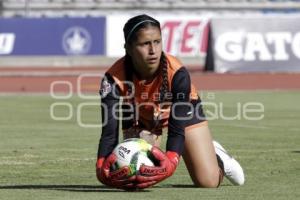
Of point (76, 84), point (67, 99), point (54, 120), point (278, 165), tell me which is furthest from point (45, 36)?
point (278, 165)

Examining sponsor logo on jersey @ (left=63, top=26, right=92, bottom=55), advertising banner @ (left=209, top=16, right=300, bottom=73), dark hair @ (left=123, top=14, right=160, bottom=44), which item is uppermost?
dark hair @ (left=123, top=14, right=160, bottom=44)

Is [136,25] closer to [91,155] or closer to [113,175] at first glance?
[113,175]

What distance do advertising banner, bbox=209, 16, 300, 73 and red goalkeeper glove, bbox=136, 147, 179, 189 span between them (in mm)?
23406

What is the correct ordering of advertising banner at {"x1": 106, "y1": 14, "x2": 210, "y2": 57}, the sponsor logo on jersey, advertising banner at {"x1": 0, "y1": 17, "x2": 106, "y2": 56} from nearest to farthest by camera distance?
advertising banner at {"x1": 0, "y1": 17, "x2": 106, "y2": 56}, the sponsor logo on jersey, advertising banner at {"x1": 106, "y1": 14, "x2": 210, "y2": 57}

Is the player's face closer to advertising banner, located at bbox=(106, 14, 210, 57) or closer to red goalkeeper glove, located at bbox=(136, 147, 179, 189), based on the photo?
red goalkeeper glove, located at bbox=(136, 147, 179, 189)

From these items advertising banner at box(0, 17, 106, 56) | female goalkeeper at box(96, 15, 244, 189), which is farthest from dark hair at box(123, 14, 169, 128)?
advertising banner at box(0, 17, 106, 56)

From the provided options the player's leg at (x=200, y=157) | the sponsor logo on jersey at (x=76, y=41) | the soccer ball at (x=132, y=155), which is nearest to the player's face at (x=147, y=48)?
the soccer ball at (x=132, y=155)

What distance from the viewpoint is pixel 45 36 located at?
3722 centimetres

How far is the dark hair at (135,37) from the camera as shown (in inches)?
345

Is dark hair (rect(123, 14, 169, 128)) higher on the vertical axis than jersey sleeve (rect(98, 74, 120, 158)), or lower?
higher

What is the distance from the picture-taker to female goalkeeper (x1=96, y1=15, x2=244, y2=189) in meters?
8.78

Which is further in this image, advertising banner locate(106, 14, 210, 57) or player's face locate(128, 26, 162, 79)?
advertising banner locate(106, 14, 210, 57)

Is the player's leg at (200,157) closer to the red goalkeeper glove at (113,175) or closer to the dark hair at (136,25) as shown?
the red goalkeeper glove at (113,175)

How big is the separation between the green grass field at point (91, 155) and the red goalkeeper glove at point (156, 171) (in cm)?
12
